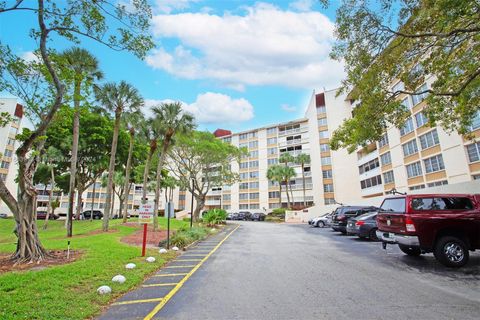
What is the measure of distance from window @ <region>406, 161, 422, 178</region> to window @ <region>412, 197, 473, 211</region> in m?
25.2

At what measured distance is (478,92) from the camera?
11078 millimetres

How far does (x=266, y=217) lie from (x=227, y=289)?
46217mm

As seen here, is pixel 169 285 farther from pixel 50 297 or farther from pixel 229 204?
pixel 229 204

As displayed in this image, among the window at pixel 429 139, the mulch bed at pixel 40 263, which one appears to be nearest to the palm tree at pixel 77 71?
the mulch bed at pixel 40 263

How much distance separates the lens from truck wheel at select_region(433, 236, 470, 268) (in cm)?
766

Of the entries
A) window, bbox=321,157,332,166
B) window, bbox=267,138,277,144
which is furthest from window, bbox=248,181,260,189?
window, bbox=321,157,332,166

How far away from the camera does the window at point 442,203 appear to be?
8.30 meters

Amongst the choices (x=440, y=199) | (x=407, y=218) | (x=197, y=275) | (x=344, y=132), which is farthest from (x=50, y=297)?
(x=344, y=132)

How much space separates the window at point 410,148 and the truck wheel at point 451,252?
87.9ft

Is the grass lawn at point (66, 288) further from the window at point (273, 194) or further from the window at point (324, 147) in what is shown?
the window at point (273, 194)

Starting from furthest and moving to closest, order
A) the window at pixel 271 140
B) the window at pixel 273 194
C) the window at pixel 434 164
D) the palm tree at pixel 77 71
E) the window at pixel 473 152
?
the window at pixel 271 140
the window at pixel 273 194
the window at pixel 434 164
the window at pixel 473 152
the palm tree at pixel 77 71

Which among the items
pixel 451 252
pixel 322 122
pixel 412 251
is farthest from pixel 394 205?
pixel 322 122

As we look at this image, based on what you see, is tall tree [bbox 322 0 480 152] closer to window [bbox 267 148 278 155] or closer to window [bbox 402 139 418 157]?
window [bbox 402 139 418 157]

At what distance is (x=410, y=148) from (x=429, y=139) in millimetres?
3544
